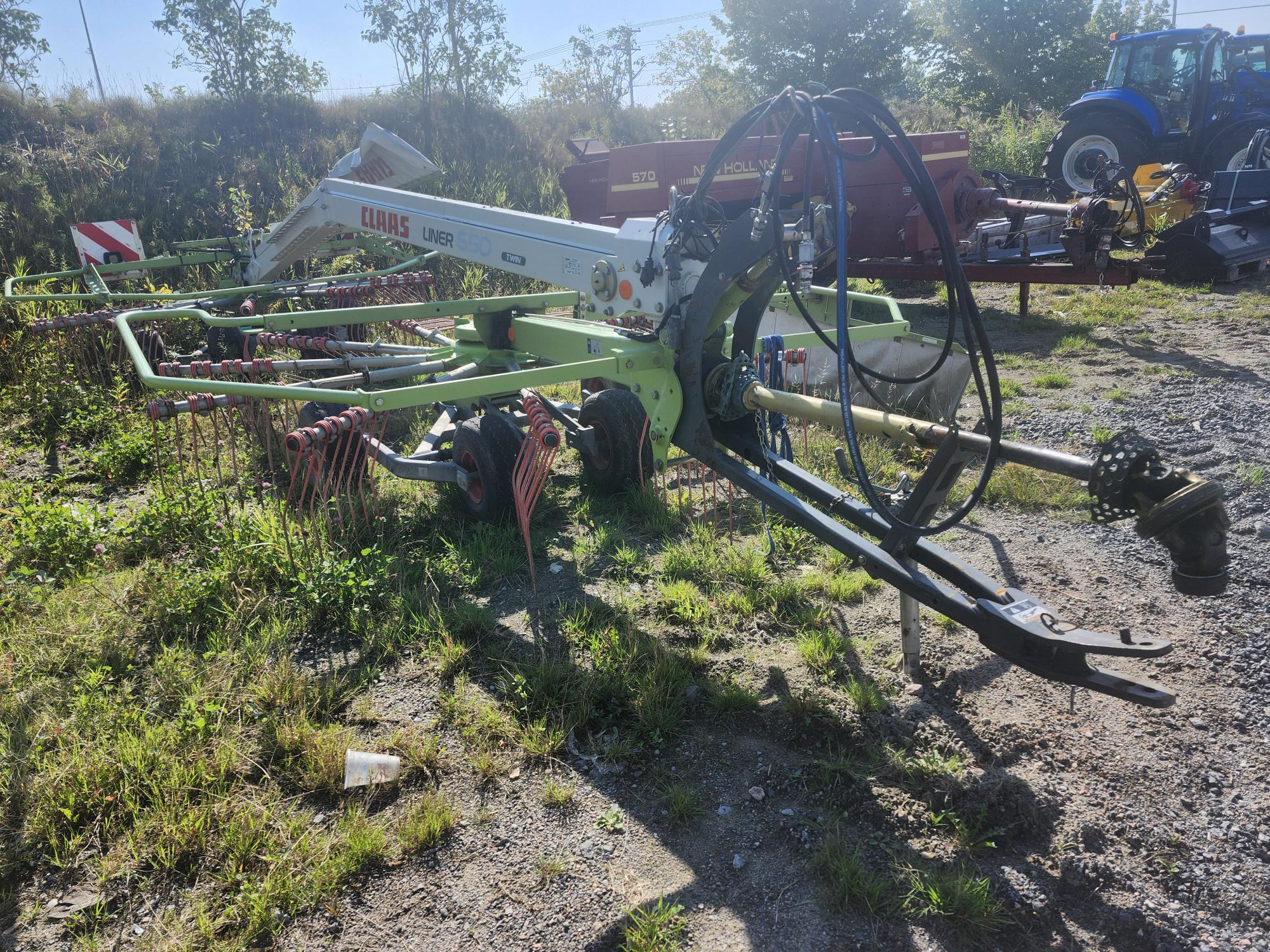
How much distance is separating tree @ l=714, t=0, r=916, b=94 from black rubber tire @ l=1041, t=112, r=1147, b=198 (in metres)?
14.3

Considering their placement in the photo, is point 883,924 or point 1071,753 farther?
point 1071,753

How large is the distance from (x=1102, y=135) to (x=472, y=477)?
12582mm

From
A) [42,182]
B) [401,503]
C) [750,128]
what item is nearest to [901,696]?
[750,128]

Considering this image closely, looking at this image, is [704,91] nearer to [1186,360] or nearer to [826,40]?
[826,40]

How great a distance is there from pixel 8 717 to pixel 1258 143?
13843 millimetres

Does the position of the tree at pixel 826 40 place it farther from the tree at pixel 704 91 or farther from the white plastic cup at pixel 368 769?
the white plastic cup at pixel 368 769

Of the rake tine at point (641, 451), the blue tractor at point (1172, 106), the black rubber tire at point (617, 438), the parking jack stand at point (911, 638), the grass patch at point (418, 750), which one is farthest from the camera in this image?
the blue tractor at point (1172, 106)

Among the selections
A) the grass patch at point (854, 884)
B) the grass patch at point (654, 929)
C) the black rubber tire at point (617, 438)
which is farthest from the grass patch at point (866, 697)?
the black rubber tire at point (617, 438)

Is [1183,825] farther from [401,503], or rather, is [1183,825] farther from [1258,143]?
[1258,143]

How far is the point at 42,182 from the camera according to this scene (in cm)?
1169

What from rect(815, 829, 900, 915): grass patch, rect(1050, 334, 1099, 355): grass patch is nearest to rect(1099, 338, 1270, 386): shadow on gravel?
rect(1050, 334, 1099, 355): grass patch

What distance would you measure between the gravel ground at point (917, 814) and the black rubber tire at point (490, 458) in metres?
0.80

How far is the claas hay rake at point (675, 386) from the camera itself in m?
2.53

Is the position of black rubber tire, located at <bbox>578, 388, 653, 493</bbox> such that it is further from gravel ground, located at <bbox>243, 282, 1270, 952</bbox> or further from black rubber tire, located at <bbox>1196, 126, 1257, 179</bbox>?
black rubber tire, located at <bbox>1196, 126, 1257, 179</bbox>
